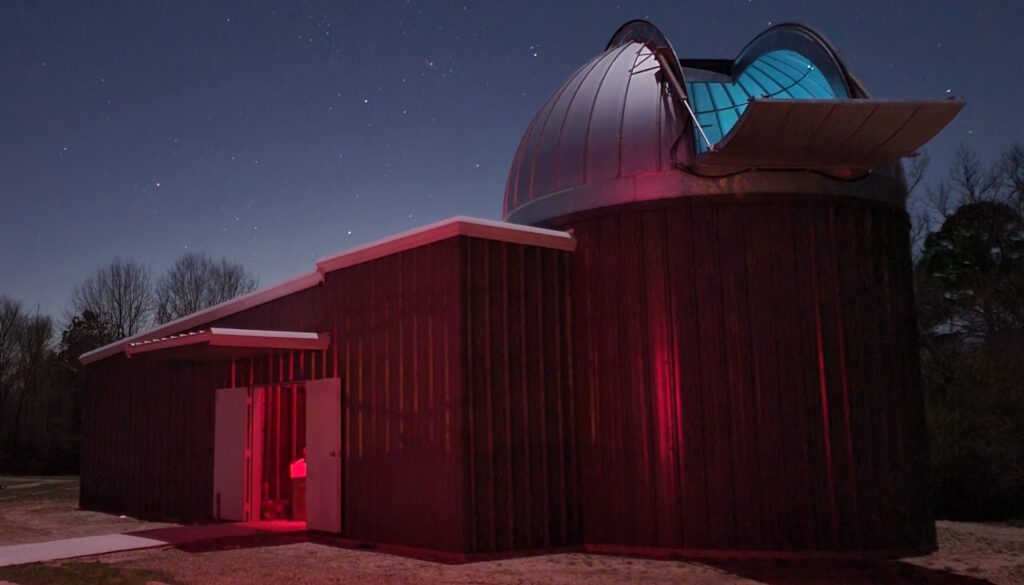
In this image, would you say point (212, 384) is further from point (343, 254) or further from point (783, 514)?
point (783, 514)

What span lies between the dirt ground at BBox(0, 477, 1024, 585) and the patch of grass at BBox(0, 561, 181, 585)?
0.03 feet

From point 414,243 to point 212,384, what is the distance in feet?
19.5

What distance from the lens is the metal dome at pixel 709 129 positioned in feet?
30.1

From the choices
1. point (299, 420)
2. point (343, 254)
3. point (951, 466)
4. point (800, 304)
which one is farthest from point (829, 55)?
point (951, 466)

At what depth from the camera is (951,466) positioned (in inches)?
776

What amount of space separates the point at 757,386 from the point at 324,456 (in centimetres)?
570

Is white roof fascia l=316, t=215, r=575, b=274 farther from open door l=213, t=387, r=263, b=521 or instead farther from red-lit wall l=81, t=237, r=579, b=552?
open door l=213, t=387, r=263, b=521

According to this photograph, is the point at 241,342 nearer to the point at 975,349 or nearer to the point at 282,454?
the point at 282,454

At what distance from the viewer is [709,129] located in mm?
10633

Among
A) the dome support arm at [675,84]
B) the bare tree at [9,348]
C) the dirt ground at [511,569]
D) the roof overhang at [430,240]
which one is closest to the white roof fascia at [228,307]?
the roof overhang at [430,240]

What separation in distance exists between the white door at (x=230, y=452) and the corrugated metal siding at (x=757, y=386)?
5885 millimetres

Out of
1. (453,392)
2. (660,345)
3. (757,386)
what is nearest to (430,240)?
(453,392)

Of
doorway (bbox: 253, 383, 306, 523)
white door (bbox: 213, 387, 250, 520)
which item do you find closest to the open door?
white door (bbox: 213, 387, 250, 520)

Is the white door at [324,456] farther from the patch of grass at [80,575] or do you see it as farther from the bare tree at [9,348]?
the bare tree at [9,348]
